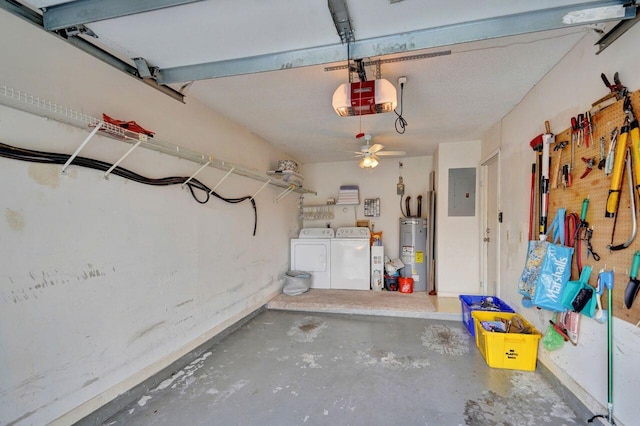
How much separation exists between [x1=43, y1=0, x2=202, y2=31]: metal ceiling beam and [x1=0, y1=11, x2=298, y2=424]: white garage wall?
17cm

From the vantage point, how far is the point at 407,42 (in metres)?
1.63

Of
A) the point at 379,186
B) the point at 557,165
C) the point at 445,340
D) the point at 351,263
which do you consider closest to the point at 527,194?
the point at 557,165

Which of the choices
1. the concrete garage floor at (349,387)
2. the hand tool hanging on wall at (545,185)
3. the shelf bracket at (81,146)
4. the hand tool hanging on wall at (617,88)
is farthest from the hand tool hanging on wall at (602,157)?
the shelf bracket at (81,146)

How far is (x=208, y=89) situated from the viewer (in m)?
2.52

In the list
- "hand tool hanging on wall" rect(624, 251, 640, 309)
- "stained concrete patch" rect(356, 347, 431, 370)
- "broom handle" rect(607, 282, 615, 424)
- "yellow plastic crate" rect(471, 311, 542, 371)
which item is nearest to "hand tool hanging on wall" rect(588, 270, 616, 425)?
"broom handle" rect(607, 282, 615, 424)

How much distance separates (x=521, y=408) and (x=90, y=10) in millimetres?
3570

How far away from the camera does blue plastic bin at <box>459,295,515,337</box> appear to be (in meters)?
3.02

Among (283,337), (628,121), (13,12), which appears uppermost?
(13,12)

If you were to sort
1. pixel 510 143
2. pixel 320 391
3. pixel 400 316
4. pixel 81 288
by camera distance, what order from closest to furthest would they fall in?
1. pixel 81 288
2. pixel 320 391
3. pixel 510 143
4. pixel 400 316

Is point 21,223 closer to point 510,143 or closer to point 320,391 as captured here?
point 320,391

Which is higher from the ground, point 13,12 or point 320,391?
point 13,12

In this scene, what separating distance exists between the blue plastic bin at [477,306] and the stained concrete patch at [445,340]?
13 centimetres

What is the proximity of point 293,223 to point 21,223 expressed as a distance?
13.1 feet

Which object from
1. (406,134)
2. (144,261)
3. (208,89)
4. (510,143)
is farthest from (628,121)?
(144,261)
